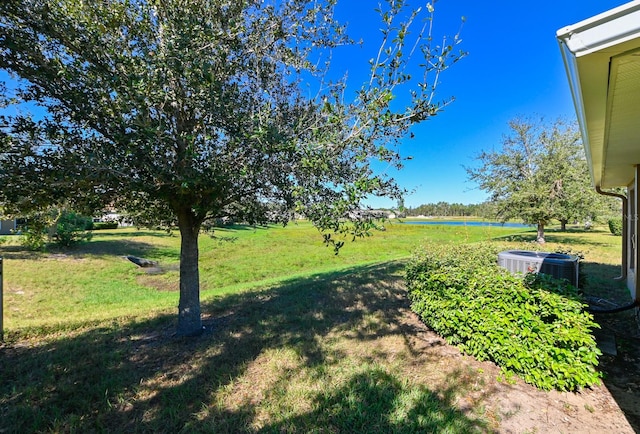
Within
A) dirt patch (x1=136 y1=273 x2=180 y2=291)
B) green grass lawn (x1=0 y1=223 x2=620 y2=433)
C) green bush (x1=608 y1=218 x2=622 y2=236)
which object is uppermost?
green bush (x1=608 y1=218 x2=622 y2=236)

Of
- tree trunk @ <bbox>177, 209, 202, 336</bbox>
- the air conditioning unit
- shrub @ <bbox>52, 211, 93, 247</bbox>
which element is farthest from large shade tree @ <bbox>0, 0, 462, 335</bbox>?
shrub @ <bbox>52, 211, 93, 247</bbox>

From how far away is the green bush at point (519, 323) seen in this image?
293cm

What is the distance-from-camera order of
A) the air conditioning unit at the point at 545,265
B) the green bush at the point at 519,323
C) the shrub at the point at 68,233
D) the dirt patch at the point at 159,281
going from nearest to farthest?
the green bush at the point at 519,323
the air conditioning unit at the point at 545,265
the dirt patch at the point at 159,281
the shrub at the point at 68,233

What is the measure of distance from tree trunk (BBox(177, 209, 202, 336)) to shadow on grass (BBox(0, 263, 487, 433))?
0.78 ft

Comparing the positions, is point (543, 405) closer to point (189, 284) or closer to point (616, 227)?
point (189, 284)

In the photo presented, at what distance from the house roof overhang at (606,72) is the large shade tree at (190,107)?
1.21 m

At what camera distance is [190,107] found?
3.44m

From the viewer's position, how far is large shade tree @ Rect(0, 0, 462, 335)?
288 cm

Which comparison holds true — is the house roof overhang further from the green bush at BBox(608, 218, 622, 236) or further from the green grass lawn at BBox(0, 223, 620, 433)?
the green bush at BBox(608, 218, 622, 236)

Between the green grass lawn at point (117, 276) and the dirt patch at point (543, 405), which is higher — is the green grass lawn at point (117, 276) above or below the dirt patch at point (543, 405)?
below

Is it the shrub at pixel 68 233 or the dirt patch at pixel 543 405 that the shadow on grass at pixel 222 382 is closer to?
the dirt patch at pixel 543 405

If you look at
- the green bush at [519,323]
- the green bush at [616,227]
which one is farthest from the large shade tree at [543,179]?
the green bush at [519,323]

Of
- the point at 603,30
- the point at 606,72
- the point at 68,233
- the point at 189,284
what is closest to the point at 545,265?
the point at 606,72

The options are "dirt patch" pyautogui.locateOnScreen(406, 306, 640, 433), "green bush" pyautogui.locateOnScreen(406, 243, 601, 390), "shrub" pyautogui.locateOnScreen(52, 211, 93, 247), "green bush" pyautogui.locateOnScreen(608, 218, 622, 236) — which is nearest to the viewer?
"dirt patch" pyautogui.locateOnScreen(406, 306, 640, 433)
